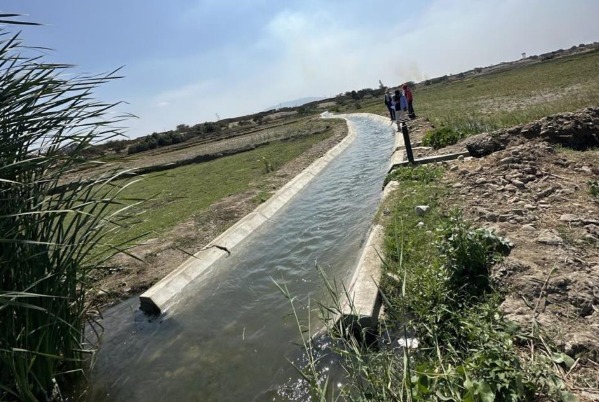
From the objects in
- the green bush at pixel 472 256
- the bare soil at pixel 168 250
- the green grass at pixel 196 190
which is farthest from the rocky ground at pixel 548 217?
the green grass at pixel 196 190

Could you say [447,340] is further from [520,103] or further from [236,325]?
[520,103]

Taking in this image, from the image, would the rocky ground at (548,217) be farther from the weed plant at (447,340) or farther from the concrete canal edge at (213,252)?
the concrete canal edge at (213,252)

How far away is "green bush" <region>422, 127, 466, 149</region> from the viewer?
14141mm

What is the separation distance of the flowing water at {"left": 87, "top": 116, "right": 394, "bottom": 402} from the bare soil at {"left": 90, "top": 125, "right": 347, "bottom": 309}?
75cm

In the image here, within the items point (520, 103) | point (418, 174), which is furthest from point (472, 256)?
point (520, 103)

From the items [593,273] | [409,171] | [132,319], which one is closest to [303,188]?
[409,171]

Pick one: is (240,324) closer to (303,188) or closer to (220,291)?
(220,291)

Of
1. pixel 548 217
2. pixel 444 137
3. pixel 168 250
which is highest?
pixel 444 137

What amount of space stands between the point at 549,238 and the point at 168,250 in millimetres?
9027

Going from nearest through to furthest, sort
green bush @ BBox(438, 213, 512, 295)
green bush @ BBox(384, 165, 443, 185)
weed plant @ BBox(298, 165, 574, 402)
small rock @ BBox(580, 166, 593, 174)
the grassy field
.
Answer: weed plant @ BBox(298, 165, 574, 402)
green bush @ BBox(438, 213, 512, 295)
small rock @ BBox(580, 166, 593, 174)
green bush @ BBox(384, 165, 443, 185)
the grassy field

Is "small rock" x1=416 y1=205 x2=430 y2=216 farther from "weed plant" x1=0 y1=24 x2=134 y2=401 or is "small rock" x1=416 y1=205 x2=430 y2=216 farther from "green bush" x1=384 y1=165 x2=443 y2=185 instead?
"weed plant" x1=0 y1=24 x2=134 y2=401

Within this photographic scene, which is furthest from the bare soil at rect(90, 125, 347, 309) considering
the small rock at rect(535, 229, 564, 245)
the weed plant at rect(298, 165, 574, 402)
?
the small rock at rect(535, 229, 564, 245)

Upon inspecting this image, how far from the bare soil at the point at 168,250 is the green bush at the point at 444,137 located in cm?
641

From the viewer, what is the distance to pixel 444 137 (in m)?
14.3
